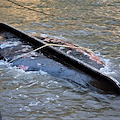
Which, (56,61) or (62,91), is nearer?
(62,91)

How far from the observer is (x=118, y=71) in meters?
5.30

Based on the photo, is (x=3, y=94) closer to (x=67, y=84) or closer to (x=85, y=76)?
(x=67, y=84)

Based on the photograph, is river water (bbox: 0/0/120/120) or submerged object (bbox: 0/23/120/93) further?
submerged object (bbox: 0/23/120/93)

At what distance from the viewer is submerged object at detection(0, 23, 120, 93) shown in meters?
4.32

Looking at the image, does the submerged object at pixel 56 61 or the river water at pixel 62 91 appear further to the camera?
the submerged object at pixel 56 61

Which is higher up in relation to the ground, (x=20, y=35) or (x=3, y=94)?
(x=20, y=35)

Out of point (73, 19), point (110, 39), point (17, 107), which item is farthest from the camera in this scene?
point (73, 19)

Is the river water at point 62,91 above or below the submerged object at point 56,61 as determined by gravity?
below

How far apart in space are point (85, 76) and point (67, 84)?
1.35 feet

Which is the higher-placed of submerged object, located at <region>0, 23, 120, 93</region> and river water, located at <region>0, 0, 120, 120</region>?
submerged object, located at <region>0, 23, 120, 93</region>

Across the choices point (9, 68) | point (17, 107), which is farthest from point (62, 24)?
point (17, 107)

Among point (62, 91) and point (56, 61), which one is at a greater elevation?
point (56, 61)

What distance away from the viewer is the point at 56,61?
201 inches

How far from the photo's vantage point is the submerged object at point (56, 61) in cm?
432
